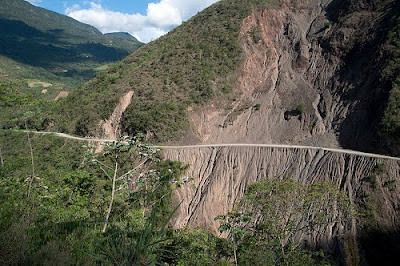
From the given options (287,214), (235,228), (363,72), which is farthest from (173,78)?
(235,228)

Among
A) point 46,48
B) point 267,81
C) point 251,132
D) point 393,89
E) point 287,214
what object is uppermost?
point 46,48

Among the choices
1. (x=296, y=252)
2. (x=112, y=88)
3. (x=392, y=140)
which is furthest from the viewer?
(x=112, y=88)

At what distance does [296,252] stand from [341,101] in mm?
23069

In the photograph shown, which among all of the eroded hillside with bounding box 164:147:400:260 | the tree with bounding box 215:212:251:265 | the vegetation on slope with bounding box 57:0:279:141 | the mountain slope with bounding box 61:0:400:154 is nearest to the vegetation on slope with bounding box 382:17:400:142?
the mountain slope with bounding box 61:0:400:154

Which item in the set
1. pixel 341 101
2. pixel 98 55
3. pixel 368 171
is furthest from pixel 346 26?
pixel 98 55

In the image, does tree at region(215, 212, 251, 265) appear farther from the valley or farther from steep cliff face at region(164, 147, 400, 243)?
steep cliff face at region(164, 147, 400, 243)

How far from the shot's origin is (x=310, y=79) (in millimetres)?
39500

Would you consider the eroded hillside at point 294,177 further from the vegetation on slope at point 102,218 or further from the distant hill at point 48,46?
the distant hill at point 48,46

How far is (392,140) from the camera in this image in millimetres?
26859

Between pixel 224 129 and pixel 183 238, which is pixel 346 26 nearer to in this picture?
pixel 224 129

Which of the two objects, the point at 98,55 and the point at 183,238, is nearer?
the point at 183,238

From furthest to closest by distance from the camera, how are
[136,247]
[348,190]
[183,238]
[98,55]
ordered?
[98,55], [348,190], [183,238], [136,247]

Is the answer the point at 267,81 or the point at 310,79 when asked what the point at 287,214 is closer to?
the point at 267,81

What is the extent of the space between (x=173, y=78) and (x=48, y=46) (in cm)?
12233
